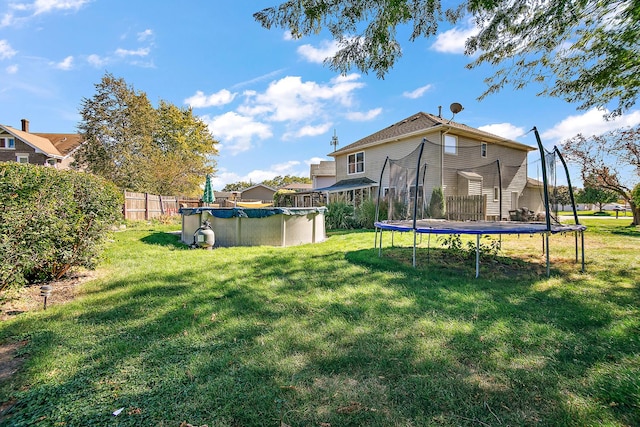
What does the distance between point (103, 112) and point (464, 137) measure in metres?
24.3

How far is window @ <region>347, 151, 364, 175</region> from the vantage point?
19.1 m

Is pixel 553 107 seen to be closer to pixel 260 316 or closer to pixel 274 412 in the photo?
pixel 260 316

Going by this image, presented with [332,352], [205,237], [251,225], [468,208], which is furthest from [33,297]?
[468,208]

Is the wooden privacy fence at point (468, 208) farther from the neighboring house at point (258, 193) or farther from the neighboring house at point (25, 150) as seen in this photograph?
the neighboring house at point (258, 193)

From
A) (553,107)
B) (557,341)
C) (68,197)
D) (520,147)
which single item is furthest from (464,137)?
(68,197)

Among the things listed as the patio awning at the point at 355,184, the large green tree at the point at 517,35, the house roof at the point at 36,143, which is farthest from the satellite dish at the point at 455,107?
the house roof at the point at 36,143

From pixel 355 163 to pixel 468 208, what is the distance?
30.6 ft

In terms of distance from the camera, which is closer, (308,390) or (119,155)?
(308,390)

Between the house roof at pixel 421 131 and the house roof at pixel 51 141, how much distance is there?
75.4 ft

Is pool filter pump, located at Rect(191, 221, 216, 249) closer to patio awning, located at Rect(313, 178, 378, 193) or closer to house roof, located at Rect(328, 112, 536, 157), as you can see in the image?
patio awning, located at Rect(313, 178, 378, 193)

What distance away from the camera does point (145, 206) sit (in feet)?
53.2

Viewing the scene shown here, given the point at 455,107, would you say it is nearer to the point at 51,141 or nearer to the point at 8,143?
the point at 8,143

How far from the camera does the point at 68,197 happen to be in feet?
12.6

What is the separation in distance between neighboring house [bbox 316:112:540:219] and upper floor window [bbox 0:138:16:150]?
25873mm
